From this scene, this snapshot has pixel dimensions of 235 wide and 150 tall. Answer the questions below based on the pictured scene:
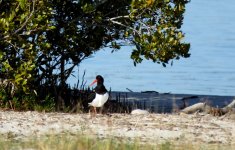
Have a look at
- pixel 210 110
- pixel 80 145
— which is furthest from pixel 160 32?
pixel 80 145

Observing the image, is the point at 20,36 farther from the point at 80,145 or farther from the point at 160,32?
the point at 80,145

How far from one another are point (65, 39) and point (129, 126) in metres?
5.26

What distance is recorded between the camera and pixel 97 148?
11.9 meters

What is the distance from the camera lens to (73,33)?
A: 67.4 ft

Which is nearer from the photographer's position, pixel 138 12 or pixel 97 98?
pixel 97 98

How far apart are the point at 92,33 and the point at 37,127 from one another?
6468mm

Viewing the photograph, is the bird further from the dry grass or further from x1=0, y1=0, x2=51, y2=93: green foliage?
the dry grass

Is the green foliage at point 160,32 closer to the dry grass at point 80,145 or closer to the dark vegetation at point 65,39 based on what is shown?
the dark vegetation at point 65,39

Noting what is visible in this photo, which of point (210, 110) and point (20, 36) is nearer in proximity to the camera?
point (20, 36)

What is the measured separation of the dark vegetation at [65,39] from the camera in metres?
18.8

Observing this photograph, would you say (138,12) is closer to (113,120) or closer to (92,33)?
(92,33)

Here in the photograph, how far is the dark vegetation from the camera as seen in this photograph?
18750mm

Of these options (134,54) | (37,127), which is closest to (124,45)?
(134,54)

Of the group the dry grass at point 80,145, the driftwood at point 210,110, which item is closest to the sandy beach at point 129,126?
the dry grass at point 80,145
